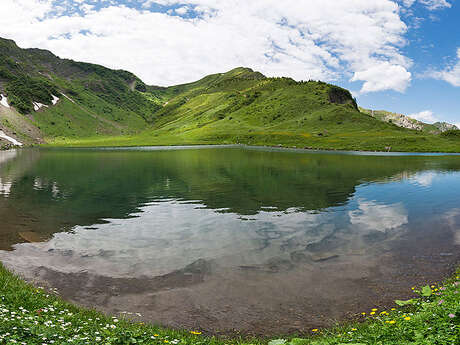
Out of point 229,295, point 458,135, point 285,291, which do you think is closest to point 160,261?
point 229,295

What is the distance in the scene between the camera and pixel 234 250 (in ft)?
85.4

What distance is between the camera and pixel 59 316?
1352cm

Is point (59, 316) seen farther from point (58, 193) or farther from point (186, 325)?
point (58, 193)

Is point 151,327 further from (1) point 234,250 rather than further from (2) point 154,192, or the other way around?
(2) point 154,192

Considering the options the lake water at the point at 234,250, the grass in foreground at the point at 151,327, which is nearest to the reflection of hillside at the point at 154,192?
the lake water at the point at 234,250

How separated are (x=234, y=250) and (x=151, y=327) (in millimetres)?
12290

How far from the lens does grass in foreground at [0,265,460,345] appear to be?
10.3 metres

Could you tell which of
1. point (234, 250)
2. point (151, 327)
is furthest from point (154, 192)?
point (151, 327)

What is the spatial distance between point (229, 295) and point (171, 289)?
3.76 m

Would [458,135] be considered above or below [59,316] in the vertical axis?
above

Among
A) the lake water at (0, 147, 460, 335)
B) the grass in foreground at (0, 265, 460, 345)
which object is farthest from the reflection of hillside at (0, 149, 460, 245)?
the grass in foreground at (0, 265, 460, 345)

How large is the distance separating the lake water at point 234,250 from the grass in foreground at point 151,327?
5.80ft

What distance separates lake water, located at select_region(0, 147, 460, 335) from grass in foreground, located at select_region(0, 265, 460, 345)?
177 cm

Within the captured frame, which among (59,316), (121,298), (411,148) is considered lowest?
(121,298)
